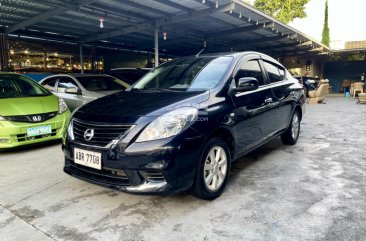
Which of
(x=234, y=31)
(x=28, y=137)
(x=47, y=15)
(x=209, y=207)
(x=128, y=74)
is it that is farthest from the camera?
(x=234, y=31)

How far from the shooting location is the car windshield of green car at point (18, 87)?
5.13m

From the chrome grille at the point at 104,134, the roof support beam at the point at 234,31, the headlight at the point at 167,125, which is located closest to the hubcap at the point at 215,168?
the headlight at the point at 167,125

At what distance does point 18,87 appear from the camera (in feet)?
17.7

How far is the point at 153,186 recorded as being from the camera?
91.4 inches

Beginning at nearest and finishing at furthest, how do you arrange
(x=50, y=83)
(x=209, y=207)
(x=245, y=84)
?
(x=209, y=207)
(x=245, y=84)
(x=50, y=83)

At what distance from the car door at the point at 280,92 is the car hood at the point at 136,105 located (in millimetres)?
1602

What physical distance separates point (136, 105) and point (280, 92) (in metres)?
2.35

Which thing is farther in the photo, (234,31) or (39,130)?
(234,31)

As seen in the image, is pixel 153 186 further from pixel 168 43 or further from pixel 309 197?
pixel 168 43

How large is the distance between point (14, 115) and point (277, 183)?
3.89m

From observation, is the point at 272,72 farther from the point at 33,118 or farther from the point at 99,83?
the point at 99,83

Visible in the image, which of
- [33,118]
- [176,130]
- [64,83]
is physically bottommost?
[33,118]

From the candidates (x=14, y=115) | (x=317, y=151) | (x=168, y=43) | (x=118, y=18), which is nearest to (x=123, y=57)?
(x=168, y=43)

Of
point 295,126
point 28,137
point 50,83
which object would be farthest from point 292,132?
point 50,83
